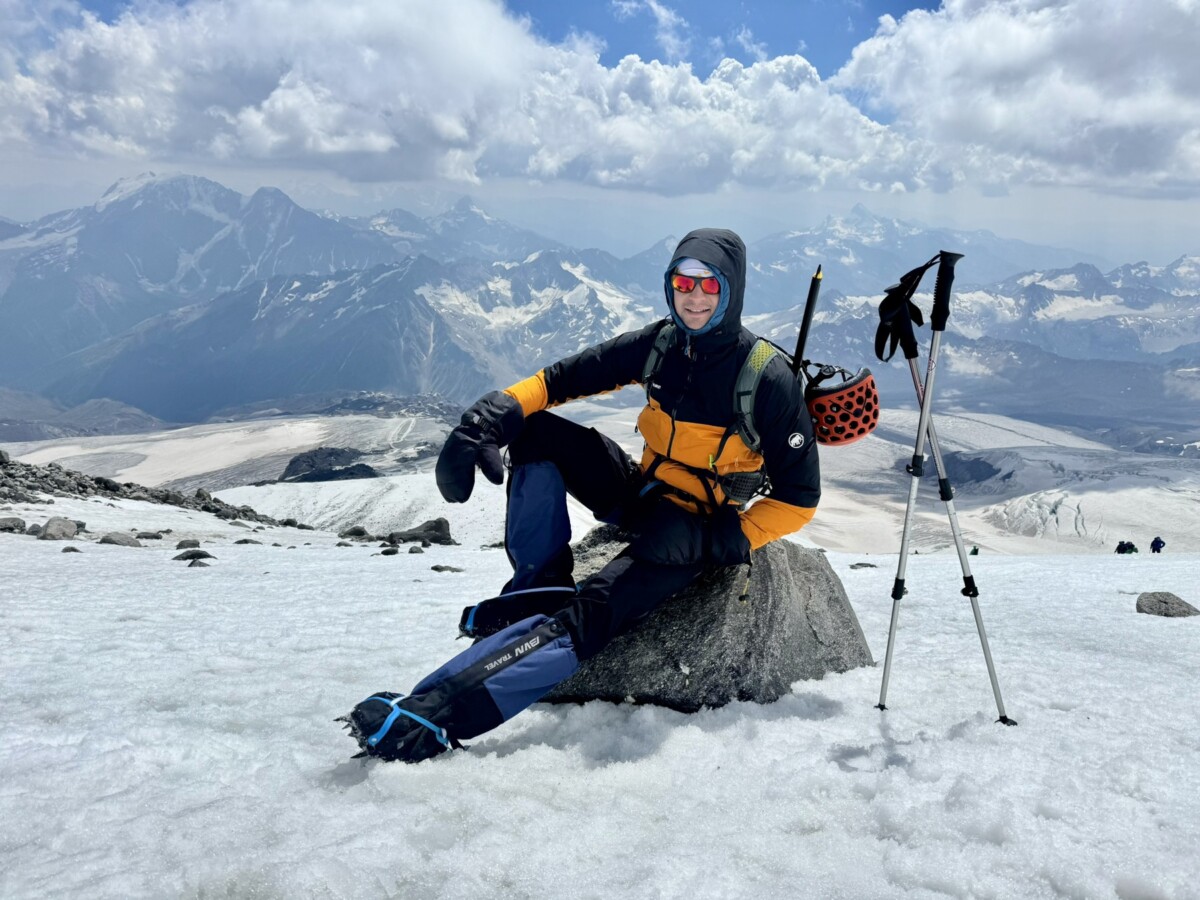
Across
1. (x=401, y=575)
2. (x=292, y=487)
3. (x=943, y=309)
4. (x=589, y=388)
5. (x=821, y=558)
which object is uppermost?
(x=943, y=309)

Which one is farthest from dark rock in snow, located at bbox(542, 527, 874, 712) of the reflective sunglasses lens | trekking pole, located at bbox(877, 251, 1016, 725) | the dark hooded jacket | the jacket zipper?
the reflective sunglasses lens

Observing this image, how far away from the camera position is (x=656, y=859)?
3.68 m

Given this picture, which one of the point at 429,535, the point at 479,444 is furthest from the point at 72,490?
the point at 479,444

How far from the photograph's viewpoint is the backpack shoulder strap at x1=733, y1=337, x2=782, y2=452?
580cm

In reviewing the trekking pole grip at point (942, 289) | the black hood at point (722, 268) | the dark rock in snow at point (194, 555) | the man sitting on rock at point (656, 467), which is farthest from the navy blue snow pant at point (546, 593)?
the dark rock in snow at point (194, 555)

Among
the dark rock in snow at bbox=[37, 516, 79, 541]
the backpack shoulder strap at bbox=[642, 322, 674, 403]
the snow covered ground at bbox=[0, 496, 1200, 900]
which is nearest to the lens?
the snow covered ground at bbox=[0, 496, 1200, 900]

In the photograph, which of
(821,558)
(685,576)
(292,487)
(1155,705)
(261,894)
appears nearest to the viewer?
(261,894)

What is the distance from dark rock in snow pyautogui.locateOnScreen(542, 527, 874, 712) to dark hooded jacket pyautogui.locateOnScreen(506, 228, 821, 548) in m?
0.70

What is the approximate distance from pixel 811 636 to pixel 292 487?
76.3 meters

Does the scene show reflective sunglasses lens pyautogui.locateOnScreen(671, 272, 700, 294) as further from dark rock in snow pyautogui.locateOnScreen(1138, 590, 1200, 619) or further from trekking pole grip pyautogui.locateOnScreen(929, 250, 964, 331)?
dark rock in snow pyautogui.locateOnScreen(1138, 590, 1200, 619)

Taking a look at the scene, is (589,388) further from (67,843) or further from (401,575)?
(401,575)

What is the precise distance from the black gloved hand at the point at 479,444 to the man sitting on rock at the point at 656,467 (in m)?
0.01

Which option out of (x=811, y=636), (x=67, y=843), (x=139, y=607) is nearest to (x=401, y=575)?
(x=139, y=607)

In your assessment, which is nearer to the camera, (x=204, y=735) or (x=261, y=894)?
(x=261, y=894)
